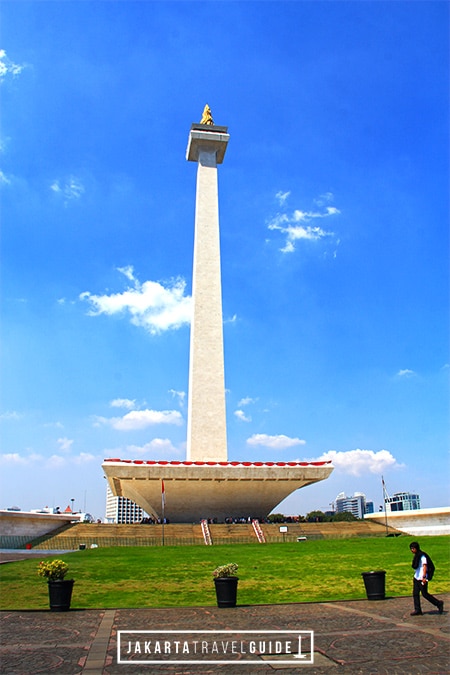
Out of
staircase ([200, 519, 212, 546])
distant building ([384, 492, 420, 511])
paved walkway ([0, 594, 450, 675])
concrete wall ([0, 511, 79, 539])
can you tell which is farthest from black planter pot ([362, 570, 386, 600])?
distant building ([384, 492, 420, 511])

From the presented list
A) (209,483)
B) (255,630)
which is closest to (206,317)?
(209,483)

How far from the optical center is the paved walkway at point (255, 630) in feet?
22.1

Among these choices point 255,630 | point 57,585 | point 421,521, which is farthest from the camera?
point 421,521

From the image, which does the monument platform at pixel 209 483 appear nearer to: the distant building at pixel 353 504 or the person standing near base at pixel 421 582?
the person standing near base at pixel 421 582

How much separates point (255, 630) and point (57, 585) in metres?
4.73

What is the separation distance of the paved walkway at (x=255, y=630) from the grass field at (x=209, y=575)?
1214 millimetres

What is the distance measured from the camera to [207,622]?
976 centimetres

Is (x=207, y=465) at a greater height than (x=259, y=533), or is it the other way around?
(x=207, y=465)

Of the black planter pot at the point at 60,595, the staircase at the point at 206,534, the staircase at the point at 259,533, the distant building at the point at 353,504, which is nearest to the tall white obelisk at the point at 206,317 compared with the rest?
the staircase at the point at 259,533

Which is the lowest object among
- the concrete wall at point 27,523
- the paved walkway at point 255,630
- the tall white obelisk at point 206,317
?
the paved walkway at point 255,630

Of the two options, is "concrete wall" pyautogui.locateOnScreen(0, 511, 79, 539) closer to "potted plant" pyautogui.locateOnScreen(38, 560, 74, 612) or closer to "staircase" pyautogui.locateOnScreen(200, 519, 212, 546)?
"staircase" pyautogui.locateOnScreen(200, 519, 212, 546)

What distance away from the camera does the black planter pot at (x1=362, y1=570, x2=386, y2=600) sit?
39.3 ft

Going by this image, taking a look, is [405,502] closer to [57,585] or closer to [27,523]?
[27,523]

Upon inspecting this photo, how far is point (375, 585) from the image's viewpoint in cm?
1205
